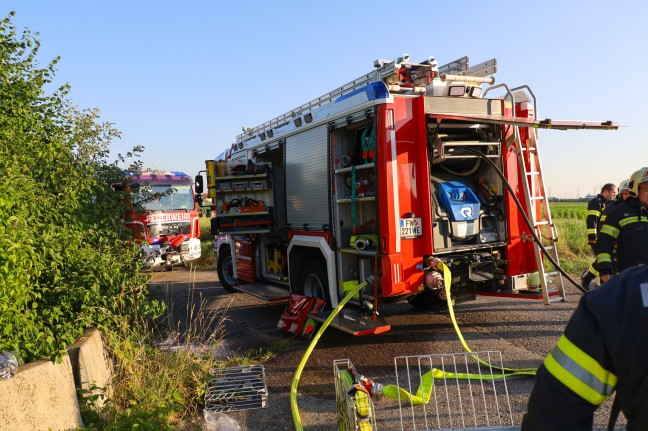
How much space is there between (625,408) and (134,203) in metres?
6.01

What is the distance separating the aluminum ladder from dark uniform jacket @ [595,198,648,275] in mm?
772

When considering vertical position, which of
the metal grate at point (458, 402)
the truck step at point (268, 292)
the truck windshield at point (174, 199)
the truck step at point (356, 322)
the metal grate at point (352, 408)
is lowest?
the metal grate at point (458, 402)

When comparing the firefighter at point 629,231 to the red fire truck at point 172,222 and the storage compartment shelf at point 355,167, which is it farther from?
the red fire truck at point 172,222

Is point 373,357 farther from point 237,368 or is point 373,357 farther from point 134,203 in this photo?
point 134,203

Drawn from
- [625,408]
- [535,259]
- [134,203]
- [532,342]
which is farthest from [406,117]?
[625,408]

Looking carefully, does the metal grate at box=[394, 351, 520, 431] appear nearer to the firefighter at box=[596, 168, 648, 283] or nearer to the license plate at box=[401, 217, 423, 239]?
the license plate at box=[401, 217, 423, 239]

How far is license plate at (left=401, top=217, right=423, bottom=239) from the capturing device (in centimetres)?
497

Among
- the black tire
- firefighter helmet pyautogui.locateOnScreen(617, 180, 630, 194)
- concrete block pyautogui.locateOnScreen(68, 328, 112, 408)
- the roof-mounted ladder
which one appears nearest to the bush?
concrete block pyautogui.locateOnScreen(68, 328, 112, 408)

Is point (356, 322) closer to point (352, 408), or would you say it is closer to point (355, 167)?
point (355, 167)

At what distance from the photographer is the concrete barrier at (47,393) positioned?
9.02ft

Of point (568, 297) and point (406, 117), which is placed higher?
point (406, 117)

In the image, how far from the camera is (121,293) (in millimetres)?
4176

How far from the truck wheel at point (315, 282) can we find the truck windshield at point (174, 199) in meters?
7.19

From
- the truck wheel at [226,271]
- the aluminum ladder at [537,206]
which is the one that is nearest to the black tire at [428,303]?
the aluminum ladder at [537,206]
